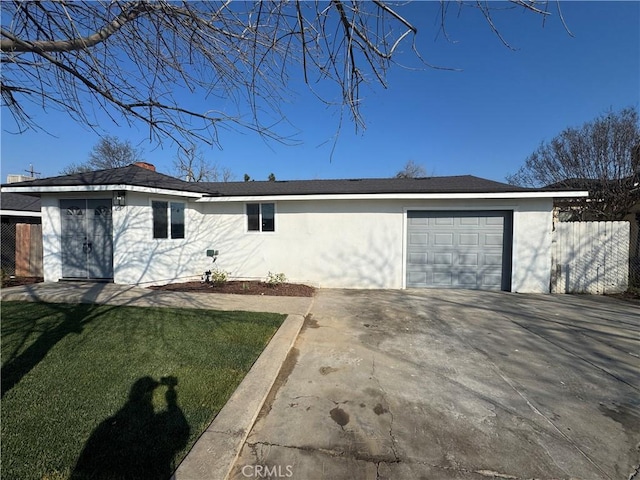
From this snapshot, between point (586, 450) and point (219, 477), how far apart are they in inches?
115

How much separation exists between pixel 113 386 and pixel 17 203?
50.0 feet

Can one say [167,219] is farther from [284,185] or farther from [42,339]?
[42,339]

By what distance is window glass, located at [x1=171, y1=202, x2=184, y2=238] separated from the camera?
9422 millimetres

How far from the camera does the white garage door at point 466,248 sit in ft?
29.7

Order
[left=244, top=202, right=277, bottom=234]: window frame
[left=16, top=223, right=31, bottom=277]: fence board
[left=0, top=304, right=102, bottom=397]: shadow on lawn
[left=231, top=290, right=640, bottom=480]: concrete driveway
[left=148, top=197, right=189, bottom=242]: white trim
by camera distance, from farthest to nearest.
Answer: [left=244, top=202, right=277, bottom=234]: window frame
[left=16, top=223, right=31, bottom=277]: fence board
[left=148, top=197, right=189, bottom=242]: white trim
[left=0, top=304, right=102, bottom=397]: shadow on lawn
[left=231, top=290, right=640, bottom=480]: concrete driveway

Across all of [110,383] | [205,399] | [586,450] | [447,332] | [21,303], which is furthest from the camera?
[21,303]

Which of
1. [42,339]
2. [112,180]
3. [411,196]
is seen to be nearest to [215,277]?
[112,180]

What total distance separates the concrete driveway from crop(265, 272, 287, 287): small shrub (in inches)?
140

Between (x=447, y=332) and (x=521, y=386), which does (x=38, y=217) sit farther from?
(x=521, y=386)

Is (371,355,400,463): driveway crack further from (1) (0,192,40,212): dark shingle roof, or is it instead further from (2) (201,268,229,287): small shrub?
(1) (0,192,40,212): dark shingle roof

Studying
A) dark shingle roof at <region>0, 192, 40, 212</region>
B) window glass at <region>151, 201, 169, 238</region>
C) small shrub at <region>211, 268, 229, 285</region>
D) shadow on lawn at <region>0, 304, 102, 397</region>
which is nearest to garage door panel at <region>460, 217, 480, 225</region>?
small shrub at <region>211, 268, 229, 285</region>

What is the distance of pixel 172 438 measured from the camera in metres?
2.34

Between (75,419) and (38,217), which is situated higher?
(38,217)

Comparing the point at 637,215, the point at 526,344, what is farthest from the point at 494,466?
the point at 637,215
